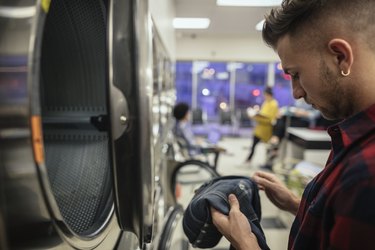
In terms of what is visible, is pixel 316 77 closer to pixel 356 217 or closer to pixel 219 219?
pixel 356 217

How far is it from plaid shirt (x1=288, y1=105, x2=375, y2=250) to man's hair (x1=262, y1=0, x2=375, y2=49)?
20 cm

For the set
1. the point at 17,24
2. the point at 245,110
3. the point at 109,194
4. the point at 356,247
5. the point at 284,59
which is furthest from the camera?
the point at 245,110

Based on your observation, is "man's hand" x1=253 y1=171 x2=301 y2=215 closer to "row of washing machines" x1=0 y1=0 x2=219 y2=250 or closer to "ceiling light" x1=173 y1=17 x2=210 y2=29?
"row of washing machines" x1=0 y1=0 x2=219 y2=250

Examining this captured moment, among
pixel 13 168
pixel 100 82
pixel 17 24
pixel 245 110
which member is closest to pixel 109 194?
pixel 100 82

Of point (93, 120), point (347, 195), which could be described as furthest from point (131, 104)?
point (347, 195)

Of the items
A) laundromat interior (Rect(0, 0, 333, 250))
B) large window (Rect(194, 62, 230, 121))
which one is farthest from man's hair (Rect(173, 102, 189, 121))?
large window (Rect(194, 62, 230, 121))

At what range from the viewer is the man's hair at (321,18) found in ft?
2.34

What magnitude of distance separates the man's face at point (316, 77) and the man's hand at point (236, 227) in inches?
15.8

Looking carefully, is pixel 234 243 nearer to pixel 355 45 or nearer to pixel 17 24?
pixel 355 45

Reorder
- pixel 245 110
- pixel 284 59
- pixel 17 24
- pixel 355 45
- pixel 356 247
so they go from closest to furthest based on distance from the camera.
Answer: pixel 17 24 → pixel 356 247 → pixel 355 45 → pixel 284 59 → pixel 245 110

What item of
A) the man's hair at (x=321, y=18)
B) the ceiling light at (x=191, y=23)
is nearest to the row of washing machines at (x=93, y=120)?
the man's hair at (x=321, y=18)

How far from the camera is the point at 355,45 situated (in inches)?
28.0

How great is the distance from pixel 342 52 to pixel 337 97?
0.39 feet

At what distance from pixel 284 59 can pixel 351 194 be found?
427 millimetres
